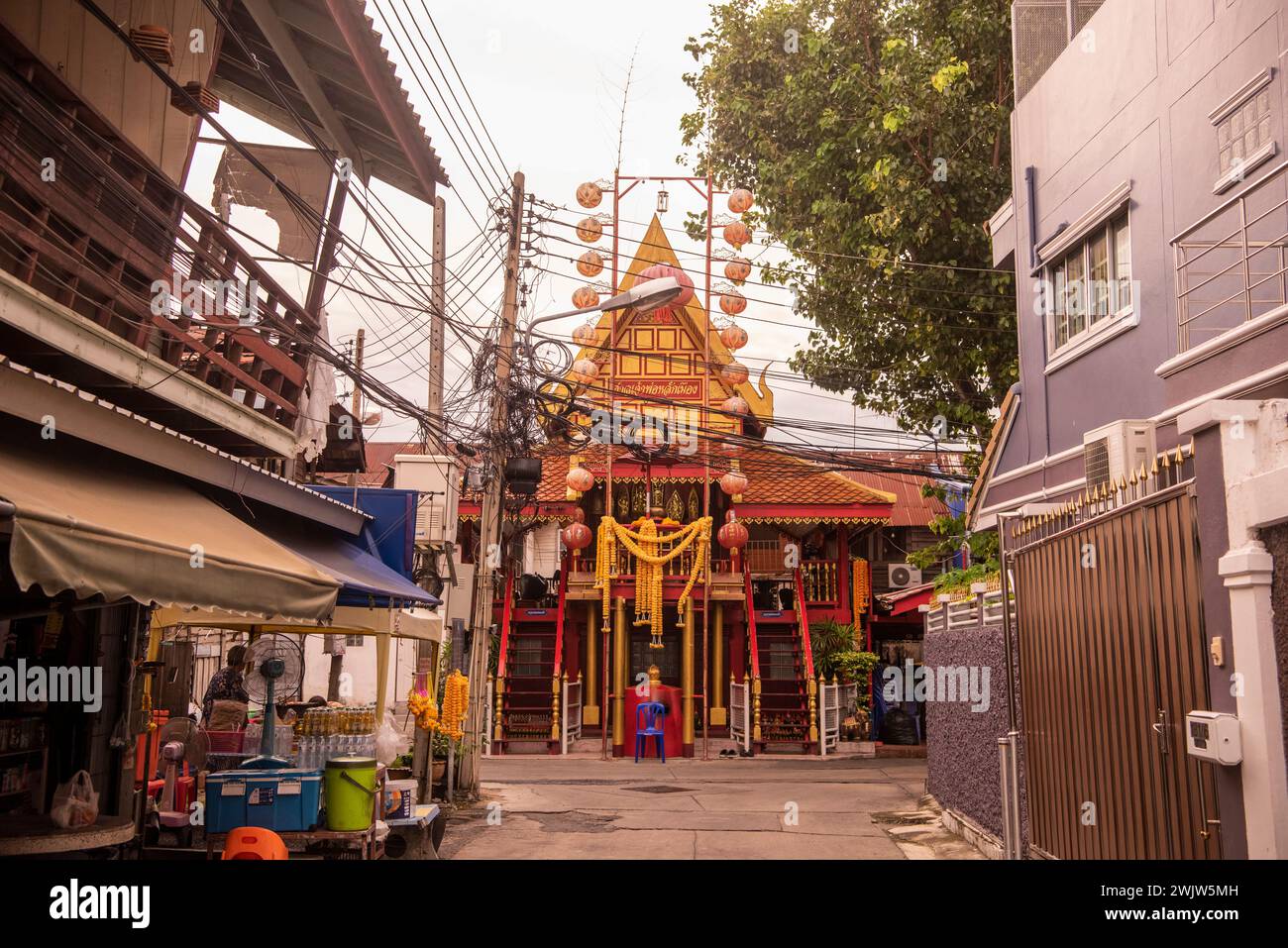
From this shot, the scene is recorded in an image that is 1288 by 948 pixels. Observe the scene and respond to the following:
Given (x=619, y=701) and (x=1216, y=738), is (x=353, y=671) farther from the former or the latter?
(x=1216, y=738)

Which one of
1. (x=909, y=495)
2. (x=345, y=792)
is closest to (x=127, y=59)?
(x=345, y=792)

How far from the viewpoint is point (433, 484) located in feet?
65.5

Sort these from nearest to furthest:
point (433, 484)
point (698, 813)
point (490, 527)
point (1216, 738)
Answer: point (1216, 738), point (698, 813), point (490, 527), point (433, 484)

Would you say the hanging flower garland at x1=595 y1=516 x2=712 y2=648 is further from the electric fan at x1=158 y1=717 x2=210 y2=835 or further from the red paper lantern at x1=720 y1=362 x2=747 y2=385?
the electric fan at x1=158 y1=717 x2=210 y2=835

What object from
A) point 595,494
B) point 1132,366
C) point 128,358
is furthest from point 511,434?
point 595,494

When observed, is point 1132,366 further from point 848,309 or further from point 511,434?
point 848,309

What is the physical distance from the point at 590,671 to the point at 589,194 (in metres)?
11.1

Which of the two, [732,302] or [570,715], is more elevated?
[732,302]

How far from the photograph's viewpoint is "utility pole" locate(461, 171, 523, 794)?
1537cm

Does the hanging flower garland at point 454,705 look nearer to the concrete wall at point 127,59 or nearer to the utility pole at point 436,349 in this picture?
the utility pole at point 436,349

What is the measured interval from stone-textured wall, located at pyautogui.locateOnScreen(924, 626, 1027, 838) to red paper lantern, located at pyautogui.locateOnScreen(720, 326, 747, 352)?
1012 centimetres

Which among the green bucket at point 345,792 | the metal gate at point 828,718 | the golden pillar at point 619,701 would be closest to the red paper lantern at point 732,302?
the golden pillar at point 619,701

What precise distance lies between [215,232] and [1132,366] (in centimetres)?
952

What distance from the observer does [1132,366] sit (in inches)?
450
